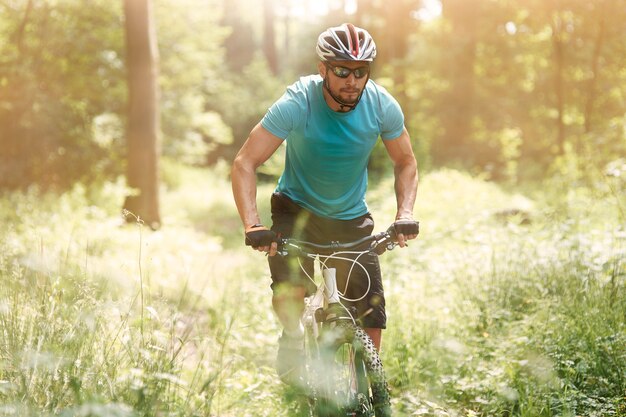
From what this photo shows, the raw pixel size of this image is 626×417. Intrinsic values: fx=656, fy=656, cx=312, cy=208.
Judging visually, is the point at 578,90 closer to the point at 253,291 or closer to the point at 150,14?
the point at 150,14

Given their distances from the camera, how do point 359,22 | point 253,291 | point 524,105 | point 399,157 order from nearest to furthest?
point 399,157 → point 253,291 → point 524,105 → point 359,22

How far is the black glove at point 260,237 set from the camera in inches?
139

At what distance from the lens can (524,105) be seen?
77.1ft

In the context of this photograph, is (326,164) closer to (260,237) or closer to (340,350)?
(260,237)

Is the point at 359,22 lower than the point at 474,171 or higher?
higher

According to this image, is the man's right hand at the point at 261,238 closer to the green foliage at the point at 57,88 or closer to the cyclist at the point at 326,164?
the cyclist at the point at 326,164

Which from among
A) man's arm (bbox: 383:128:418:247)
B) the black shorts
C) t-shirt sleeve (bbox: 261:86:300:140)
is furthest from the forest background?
man's arm (bbox: 383:128:418:247)

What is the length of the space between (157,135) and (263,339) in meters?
7.33

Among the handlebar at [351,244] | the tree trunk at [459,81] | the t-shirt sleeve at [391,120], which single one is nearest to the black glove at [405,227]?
the handlebar at [351,244]

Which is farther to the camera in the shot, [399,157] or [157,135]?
[157,135]

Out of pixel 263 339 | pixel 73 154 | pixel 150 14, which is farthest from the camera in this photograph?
pixel 73 154

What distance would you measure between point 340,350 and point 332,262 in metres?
0.56

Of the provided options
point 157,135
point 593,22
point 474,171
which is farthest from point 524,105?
point 157,135

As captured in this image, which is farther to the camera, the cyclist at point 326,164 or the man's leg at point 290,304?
the man's leg at point 290,304
